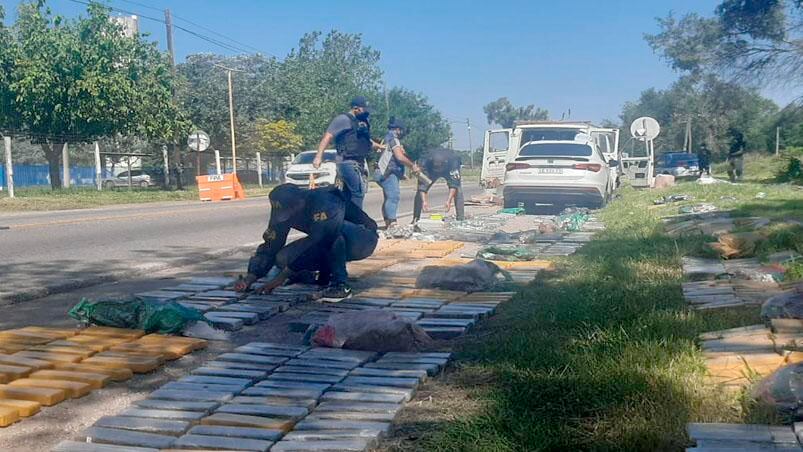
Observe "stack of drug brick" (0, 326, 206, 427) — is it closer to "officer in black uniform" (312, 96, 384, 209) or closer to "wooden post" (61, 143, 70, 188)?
"officer in black uniform" (312, 96, 384, 209)

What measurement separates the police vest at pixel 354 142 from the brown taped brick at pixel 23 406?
19.8 feet

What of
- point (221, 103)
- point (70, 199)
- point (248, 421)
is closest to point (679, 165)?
point (221, 103)

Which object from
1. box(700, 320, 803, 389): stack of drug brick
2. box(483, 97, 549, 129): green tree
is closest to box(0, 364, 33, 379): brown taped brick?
box(700, 320, 803, 389): stack of drug brick

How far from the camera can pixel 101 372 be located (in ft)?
14.1

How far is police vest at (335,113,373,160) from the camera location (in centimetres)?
955

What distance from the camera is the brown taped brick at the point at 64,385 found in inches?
157

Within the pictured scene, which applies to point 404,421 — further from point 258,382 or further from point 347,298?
point 347,298

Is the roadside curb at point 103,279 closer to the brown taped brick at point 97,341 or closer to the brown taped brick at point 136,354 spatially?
the brown taped brick at point 97,341

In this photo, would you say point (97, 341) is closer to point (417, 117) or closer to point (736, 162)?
point (736, 162)

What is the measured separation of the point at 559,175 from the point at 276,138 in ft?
98.3

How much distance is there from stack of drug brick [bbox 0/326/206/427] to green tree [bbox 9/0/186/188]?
2571 centimetres

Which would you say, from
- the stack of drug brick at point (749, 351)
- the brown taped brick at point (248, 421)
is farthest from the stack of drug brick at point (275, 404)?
the stack of drug brick at point (749, 351)

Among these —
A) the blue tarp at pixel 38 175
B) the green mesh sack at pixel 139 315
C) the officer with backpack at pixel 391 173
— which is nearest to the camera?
the green mesh sack at pixel 139 315

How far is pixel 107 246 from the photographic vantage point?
11.0 m
